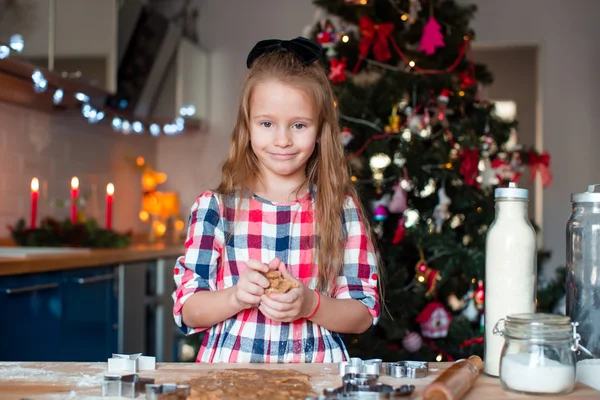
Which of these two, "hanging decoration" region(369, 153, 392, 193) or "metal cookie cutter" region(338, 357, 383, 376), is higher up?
"hanging decoration" region(369, 153, 392, 193)

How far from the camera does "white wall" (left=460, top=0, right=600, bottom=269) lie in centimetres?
429

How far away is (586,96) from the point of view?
4.30 meters

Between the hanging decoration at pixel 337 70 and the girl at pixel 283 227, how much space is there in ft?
3.42

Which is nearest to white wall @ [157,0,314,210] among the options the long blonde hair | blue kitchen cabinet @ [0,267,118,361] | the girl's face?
blue kitchen cabinet @ [0,267,118,361]

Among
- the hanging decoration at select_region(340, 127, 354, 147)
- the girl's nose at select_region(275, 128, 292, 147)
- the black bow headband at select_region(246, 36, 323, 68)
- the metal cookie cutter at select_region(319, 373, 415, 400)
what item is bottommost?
the metal cookie cutter at select_region(319, 373, 415, 400)

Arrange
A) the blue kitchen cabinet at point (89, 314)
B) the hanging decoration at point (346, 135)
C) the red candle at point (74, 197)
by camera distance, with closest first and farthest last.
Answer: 1. the hanging decoration at point (346, 135)
2. the blue kitchen cabinet at point (89, 314)
3. the red candle at point (74, 197)

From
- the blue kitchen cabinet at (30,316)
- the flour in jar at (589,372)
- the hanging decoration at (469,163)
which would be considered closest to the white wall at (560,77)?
the hanging decoration at (469,163)

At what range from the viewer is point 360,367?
892mm

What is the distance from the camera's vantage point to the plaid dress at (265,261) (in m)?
1.21

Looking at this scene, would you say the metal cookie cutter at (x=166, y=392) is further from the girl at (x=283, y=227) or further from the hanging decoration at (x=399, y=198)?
the hanging decoration at (x=399, y=198)

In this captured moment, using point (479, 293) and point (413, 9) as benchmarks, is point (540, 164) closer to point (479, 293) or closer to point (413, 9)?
point (479, 293)

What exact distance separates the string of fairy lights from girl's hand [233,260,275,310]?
168cm

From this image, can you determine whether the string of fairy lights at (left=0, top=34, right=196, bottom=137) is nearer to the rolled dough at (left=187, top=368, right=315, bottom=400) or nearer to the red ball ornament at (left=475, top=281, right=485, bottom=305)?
the red ball ornament at (left=475, top=281, right=485, bottom=305)

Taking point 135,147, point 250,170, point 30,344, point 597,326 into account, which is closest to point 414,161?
point 250,170
